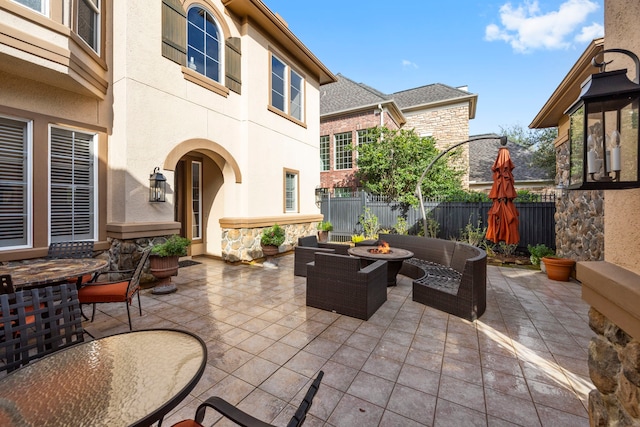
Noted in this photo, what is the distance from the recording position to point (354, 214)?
12203 mm

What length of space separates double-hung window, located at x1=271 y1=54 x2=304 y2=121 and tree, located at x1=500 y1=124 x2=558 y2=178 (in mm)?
13039

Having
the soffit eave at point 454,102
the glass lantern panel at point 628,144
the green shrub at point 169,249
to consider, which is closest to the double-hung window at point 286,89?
the green shrub at point 169,249

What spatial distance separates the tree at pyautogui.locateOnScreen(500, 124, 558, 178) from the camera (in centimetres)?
1623

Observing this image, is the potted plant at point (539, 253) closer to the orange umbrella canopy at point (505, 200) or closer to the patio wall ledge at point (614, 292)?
the orange umbrella canopy at point (505, 200)

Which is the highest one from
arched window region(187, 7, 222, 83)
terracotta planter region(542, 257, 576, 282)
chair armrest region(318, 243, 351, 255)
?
arched window region(187, 7, 222, 83)

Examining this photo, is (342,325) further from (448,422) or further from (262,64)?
(262,64)

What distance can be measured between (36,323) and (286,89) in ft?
30.3

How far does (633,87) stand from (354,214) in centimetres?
1070

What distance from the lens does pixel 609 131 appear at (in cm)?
173

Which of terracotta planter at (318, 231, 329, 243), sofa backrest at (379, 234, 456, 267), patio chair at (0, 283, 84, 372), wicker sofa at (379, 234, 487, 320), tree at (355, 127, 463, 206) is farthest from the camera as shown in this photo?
tree at (355, 127, 463, 206)

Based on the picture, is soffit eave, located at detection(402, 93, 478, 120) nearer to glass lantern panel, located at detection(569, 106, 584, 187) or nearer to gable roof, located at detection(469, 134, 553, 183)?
gable roof, located at detection(469, 134, 553, 183)

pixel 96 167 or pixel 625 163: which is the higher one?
pixel 96 167

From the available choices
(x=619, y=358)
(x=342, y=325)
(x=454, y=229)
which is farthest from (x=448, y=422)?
(x=454, y=229)

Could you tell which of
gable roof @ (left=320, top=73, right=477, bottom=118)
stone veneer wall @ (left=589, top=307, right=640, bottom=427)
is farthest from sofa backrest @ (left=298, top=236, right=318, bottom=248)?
gable roof @ (left=320, top=73, right=477, bottom=118)
